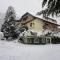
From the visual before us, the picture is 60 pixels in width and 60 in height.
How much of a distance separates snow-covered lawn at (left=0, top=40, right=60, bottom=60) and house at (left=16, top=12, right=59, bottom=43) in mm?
104

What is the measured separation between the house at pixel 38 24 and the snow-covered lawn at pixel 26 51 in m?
0.10

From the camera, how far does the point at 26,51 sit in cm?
288

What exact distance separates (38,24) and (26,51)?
454 millimetres

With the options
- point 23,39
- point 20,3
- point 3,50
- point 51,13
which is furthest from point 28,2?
point 3,50

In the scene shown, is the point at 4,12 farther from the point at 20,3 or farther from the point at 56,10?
the point at 56,10

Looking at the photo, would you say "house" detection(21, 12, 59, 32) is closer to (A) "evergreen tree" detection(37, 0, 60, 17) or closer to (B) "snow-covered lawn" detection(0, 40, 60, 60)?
(A) "evergreen tree" detection(37, 0, 60, 17)

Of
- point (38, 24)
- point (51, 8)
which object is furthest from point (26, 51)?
point (51, 8)

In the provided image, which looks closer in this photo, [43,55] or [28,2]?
[43,55]

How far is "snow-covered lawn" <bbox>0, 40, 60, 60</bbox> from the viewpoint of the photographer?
9.36ft

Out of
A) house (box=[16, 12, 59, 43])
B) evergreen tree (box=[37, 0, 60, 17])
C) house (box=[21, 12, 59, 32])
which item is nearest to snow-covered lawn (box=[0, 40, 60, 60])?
house (box=[16, 12, 59, 43])

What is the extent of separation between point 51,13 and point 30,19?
13.1 inches

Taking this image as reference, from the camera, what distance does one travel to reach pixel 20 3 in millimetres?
3082

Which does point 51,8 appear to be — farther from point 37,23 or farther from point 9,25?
point 9,25

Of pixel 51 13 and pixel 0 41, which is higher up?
pixel 51 13
